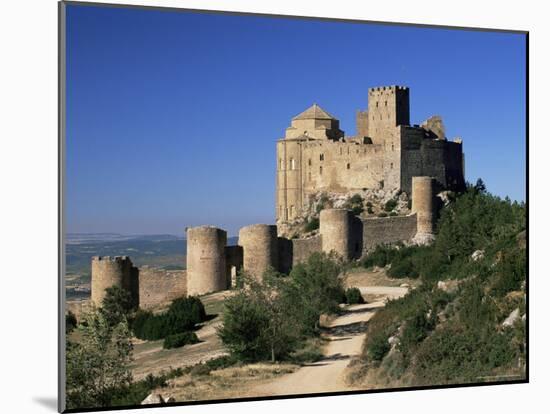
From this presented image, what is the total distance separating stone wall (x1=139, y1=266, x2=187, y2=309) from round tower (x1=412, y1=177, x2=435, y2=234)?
20.4 ft

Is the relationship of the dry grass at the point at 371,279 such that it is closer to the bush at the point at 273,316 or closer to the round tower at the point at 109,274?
the bush at the point at 273,316

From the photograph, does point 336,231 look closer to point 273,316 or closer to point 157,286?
point 157,286

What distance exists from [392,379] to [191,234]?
914cm

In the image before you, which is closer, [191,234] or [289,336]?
[289,336]

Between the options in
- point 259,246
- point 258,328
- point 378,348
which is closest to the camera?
point 378,348

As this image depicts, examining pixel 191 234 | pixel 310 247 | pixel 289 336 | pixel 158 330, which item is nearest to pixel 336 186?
pixel 310 247

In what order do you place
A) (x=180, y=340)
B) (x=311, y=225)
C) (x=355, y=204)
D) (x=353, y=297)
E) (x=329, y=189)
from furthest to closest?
(x=329, y=189) → (x=355, y=204) → (x=311, y=225) → (x=353, y=297) → (x=180, y=340)

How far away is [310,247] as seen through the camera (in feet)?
84.2

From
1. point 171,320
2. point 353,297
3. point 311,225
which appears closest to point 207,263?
point 311,225

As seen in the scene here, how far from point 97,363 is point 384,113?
52.1ft

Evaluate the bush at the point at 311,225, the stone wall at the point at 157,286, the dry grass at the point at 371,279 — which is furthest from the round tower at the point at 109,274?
the bush at the point at 311,225

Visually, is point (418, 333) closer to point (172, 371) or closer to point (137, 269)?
point (172, 371)

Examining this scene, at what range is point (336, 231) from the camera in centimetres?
2673

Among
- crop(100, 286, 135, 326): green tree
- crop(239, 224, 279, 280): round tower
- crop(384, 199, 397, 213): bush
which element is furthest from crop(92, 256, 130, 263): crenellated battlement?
crop(384, 199, 397, 213): bush
